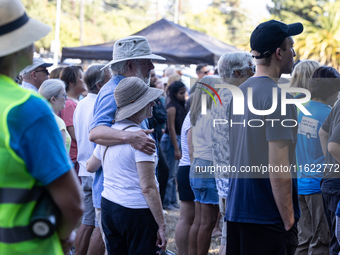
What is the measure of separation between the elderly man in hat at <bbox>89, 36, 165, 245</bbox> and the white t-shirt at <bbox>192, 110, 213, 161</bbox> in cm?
77

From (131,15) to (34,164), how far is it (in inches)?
2277

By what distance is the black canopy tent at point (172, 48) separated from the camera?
25.7 ft

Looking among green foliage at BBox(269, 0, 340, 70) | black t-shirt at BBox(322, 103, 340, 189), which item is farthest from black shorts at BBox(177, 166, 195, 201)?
green foliage at BBox(269, 0, 340, 70)

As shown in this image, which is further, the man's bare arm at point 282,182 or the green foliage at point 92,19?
the green foliage at point 92,19

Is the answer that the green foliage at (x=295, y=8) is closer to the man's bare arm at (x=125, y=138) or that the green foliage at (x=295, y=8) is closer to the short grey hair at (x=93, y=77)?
the short grey hair at (x=93, y=77)

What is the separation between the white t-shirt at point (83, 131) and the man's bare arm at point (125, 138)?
41.4 inches

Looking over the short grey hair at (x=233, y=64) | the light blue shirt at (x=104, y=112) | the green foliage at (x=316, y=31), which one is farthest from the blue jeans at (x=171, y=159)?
the green foliage at (x=316, y=31)

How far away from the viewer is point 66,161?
1239mm

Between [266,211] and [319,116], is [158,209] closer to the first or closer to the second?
[266,211]

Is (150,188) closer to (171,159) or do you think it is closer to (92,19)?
(171,159)

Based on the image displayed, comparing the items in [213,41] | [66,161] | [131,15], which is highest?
[66,161]

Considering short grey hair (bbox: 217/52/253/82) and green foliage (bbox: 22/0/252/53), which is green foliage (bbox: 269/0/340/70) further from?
short grey hair (bbox: 217/52/253/82)

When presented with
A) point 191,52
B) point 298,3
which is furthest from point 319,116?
point 298,3

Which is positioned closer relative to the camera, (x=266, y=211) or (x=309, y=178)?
(x=266, y=211)
